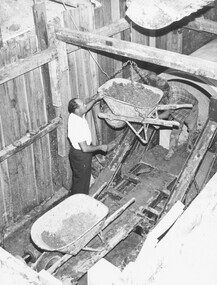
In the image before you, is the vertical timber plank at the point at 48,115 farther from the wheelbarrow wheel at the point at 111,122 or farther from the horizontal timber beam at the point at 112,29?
the wheelbarrow wheel at the point at 111,122

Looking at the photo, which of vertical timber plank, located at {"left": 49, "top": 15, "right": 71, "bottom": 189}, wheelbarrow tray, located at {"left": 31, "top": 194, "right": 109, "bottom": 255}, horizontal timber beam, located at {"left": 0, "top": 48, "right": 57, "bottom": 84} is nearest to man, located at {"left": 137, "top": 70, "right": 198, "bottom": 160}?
vertical timber plank, located at {"left": 49, "top": 15, "right": 71, "bottom": 189}

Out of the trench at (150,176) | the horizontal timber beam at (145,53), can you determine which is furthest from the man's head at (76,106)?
the trench at (150,176)

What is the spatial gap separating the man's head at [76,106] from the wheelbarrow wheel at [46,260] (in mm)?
1997

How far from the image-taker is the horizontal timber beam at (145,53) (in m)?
5.39

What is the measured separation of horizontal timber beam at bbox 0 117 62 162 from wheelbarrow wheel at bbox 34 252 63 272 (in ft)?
4.51

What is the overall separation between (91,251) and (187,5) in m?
4.03

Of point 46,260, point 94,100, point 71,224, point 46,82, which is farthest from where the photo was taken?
point 94,100

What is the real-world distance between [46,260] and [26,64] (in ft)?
8.29

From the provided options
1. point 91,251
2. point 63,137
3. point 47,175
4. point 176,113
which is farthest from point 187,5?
point 91,251

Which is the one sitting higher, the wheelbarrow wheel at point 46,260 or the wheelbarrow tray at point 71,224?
the wheelbarrow tray at point 71,224

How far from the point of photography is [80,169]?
745 cm

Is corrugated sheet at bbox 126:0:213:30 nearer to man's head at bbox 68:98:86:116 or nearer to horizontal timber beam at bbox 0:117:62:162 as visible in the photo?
man's head at bbox 68:98:86:116

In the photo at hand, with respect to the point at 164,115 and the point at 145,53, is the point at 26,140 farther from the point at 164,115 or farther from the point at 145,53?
the point at 164,115

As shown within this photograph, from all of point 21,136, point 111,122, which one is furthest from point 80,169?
point 21,136
